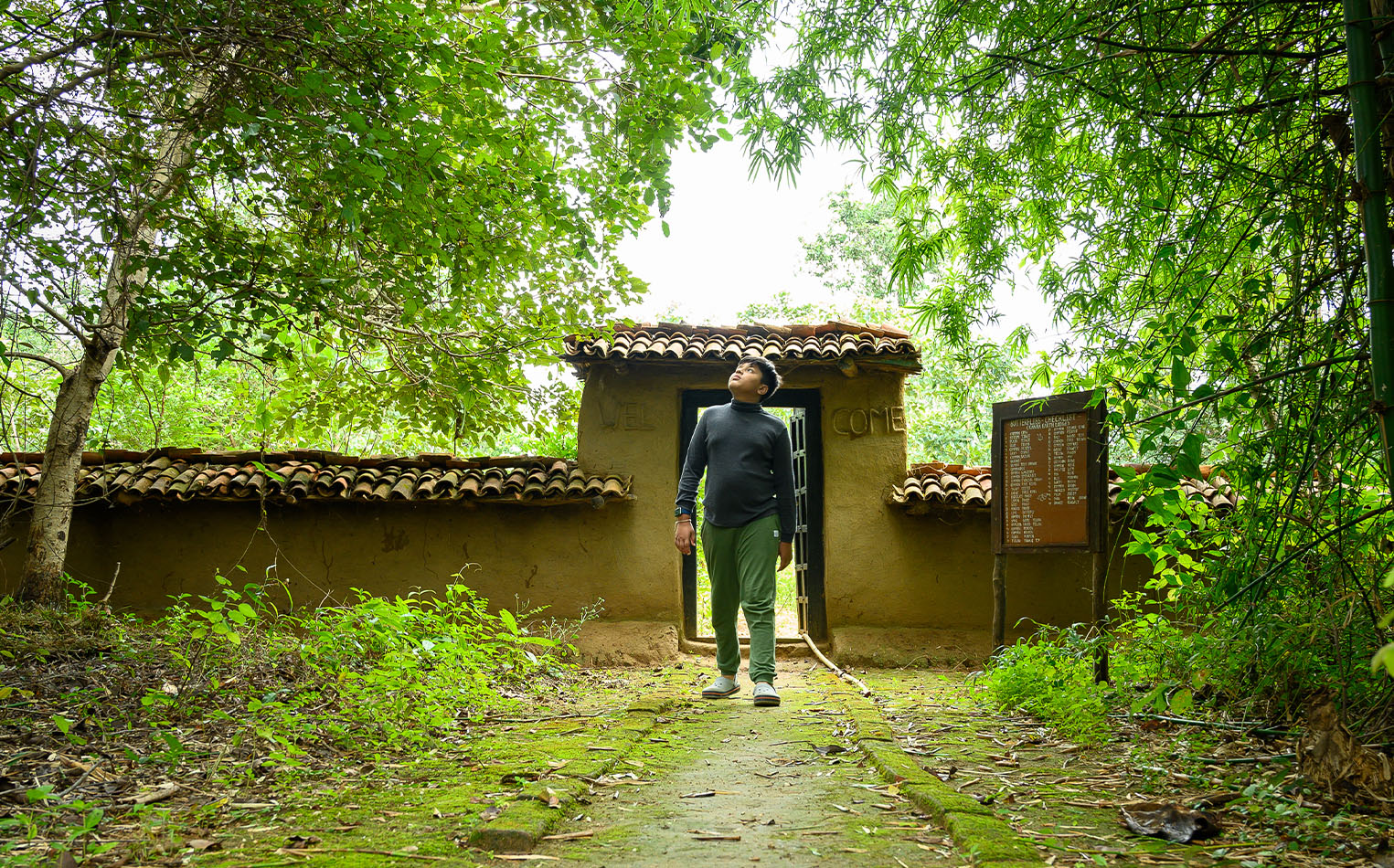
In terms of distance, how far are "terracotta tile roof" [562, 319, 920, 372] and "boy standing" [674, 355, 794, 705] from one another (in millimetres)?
2098

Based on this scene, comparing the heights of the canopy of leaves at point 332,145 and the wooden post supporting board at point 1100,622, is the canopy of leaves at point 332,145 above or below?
above

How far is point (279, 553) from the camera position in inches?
294

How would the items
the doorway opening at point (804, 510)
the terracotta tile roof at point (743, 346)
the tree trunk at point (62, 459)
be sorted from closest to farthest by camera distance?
1. the tree trunk at point (62, 459)
2. the terracotta tile roof at point (743, 346)
3. the doorway opening at point (804, 510)

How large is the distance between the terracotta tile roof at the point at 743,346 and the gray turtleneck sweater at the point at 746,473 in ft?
7.00

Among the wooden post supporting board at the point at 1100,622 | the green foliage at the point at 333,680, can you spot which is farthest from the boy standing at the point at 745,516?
the wooden post supporting board at the point at 1100,622

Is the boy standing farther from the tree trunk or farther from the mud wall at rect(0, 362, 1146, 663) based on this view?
the tree trunk

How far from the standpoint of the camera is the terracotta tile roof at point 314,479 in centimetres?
722

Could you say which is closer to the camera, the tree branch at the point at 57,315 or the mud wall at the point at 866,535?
the tree branch at the point at 57,315

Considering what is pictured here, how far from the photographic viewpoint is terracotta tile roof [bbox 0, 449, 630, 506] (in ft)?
23.7

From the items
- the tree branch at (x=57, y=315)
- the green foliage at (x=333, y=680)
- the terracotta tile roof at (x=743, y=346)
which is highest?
the terracotta tile roof at (x=743, y=346)

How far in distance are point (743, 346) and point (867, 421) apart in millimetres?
1425

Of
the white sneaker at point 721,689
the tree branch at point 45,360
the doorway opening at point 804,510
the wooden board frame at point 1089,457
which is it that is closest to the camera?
the tree branch at point 45,360

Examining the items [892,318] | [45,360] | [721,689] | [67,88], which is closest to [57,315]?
[45,360]

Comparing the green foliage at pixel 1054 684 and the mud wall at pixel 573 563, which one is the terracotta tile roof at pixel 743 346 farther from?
the green foliage at pixel 1054 684
